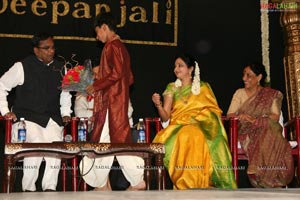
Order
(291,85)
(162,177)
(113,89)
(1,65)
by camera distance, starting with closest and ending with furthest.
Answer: (162,177)
(113,89)
(1,65)
(291,85)

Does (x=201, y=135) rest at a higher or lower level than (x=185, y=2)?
lower

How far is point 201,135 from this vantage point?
5.86 metres

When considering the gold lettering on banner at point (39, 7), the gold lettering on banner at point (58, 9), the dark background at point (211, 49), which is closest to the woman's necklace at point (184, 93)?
the dark background at point (211, 49)

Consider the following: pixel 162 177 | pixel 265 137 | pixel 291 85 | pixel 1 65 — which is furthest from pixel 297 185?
pixel 1 65

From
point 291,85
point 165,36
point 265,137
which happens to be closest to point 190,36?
point 165,36

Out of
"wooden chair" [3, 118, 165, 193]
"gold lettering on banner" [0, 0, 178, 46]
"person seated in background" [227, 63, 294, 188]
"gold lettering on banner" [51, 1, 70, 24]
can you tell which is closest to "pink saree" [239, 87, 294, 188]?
"person seated in background" [227, 63, 294, 188]

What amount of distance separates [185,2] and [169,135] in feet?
7.17

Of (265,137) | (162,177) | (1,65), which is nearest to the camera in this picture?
(162,177)

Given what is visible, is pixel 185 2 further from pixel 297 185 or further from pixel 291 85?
pixel 297 185

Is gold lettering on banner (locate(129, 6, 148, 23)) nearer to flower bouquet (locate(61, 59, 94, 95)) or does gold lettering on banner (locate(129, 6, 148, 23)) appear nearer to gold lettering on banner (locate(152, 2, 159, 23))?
gold lettering on banner (locate(152, 2, 159, 23))

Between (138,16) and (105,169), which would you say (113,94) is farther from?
(138,16)

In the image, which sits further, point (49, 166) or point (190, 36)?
point (190, 36)

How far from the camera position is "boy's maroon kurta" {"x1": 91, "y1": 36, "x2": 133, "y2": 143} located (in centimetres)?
559

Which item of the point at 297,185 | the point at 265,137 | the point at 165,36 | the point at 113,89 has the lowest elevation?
the point at 297,185
